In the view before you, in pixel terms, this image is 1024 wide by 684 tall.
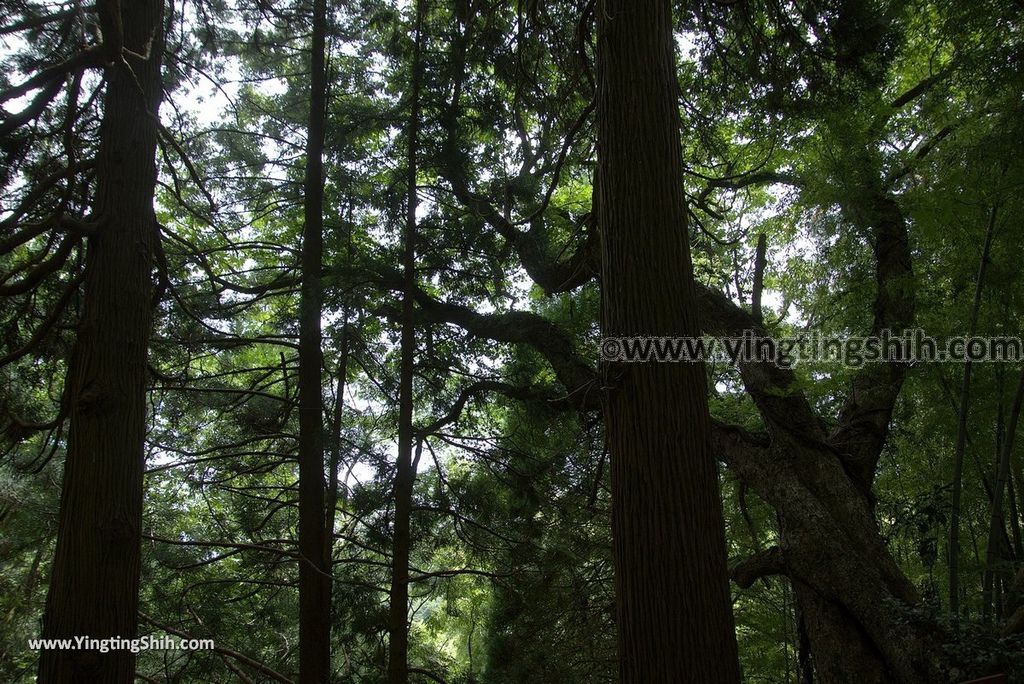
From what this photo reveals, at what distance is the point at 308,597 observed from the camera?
15.9ft

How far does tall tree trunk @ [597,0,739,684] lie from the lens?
226 cm

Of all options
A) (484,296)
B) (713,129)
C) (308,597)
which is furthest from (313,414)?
(713,129)

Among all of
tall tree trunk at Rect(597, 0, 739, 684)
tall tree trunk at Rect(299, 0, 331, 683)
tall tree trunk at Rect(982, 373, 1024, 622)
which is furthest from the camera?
tall tree trunk at Rect(299, 0, 331, 683)

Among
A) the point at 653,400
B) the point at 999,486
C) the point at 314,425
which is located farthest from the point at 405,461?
the point at 999,486

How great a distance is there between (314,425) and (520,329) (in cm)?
236

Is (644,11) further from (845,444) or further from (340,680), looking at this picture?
(340,680)

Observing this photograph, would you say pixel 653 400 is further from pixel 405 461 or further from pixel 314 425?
pixel 314 425

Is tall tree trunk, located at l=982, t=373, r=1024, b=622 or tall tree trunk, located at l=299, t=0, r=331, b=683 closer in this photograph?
tall tree trunk, located at l=982, t=373, r=1024, b=622

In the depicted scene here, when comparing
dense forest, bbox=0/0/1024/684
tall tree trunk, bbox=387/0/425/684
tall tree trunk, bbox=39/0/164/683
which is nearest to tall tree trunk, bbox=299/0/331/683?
dense forest, bbox=0/0/1024/684

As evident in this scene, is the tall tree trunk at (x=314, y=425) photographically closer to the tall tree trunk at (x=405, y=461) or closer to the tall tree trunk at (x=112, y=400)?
the tall tree trunk at (x=405, y=461)

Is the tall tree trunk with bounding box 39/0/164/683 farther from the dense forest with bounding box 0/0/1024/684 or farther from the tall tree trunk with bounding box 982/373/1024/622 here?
the tall tree trunk with bounding box 982/373/1024/622

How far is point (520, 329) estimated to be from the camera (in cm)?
645

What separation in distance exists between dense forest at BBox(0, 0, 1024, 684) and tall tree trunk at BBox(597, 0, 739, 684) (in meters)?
0.01

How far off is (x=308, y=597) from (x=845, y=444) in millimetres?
5024
